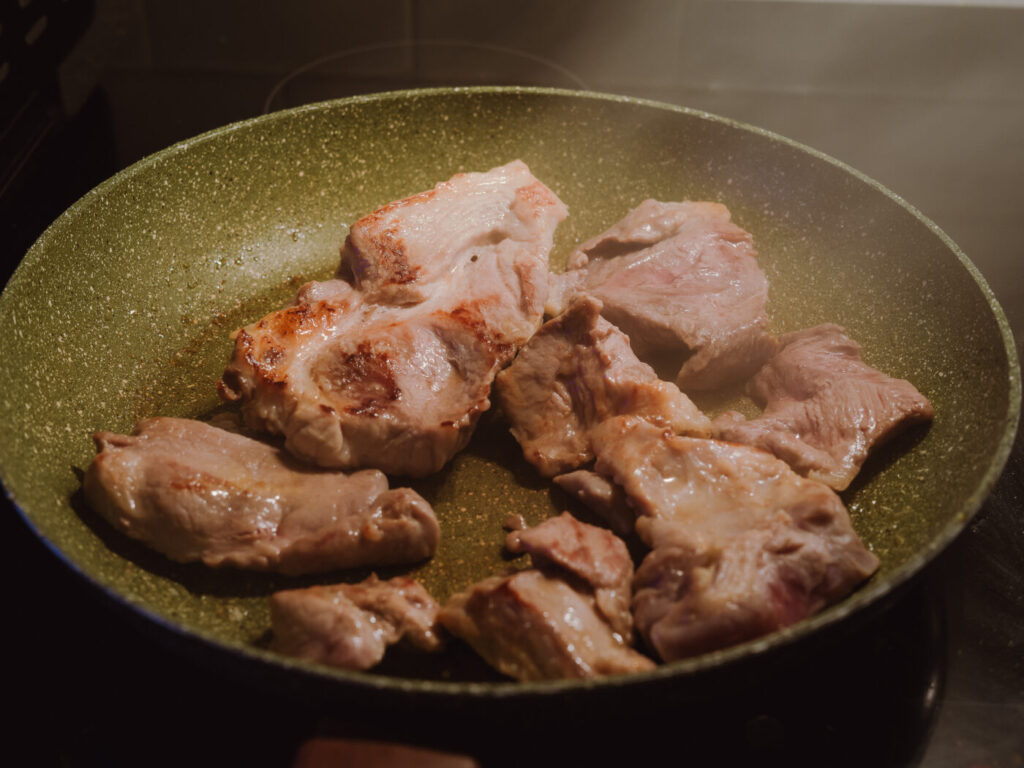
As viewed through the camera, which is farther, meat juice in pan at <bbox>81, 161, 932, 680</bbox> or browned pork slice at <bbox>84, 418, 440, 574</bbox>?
browned pork slice at <bbox>84, 418, 440, 574</bbox>

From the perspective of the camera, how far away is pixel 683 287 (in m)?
2.28

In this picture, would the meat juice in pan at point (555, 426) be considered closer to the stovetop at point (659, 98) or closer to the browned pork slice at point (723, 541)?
the browned pork slice at point (723, 541)

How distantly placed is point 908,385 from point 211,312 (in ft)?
5.74

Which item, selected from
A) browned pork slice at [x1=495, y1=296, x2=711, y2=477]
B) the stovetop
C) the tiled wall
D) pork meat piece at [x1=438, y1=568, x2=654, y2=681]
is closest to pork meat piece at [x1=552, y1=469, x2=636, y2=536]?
browned pork slice at [x1=495, y1=296, x2=711, y2=477]

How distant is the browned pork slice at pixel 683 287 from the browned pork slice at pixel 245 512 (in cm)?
76

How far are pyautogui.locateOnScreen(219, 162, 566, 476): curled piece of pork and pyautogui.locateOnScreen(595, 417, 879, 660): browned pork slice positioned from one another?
38 centimetres

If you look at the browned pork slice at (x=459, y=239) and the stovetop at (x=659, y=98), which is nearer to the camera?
the stovetop at (x=659, y=98)

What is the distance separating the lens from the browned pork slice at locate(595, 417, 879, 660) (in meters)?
1.55

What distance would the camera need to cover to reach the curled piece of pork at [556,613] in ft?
4.99

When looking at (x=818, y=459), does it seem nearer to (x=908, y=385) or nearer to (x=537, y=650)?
(x=908, y=385)

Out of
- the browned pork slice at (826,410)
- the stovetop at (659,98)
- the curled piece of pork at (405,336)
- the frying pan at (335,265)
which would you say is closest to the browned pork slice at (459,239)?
the curled piece of pork at (405,336)

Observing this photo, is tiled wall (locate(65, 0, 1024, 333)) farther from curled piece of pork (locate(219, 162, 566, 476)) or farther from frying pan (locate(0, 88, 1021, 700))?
curled piece of pork (locate(219, 162, 566, 476))

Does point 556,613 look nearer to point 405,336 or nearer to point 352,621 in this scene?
point 352,621

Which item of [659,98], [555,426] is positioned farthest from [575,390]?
[659,98]
